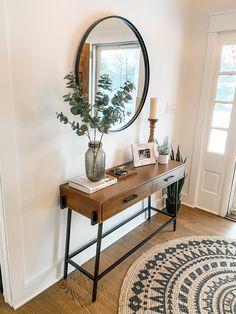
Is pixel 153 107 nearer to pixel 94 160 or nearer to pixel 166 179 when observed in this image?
pixel 166 179

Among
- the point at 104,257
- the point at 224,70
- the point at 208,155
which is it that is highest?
the point at 224,70

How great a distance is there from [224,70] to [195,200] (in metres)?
1.58

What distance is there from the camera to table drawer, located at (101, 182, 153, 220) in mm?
1538

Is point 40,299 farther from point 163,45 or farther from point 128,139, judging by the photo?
point 163,45

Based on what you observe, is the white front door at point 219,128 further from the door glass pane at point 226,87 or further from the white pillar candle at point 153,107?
the white pillar candle at point 153,107

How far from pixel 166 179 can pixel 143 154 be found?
0.31 meters

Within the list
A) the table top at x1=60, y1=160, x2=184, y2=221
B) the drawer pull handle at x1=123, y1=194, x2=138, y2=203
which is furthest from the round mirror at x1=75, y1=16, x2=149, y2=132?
the drawer pull handle at x1=123, y1=194, x2=138, y2=203

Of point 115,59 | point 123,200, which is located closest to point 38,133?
point 123,200

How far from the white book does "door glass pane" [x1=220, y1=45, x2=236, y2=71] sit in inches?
73.0

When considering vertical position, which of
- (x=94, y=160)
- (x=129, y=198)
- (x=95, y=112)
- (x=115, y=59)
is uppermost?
(x=115, y=59)

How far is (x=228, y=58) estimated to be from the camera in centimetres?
259

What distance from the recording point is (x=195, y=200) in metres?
3.10

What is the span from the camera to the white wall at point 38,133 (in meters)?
1.31

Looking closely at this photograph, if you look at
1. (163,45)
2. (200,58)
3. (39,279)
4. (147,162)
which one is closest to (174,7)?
(163,45)
